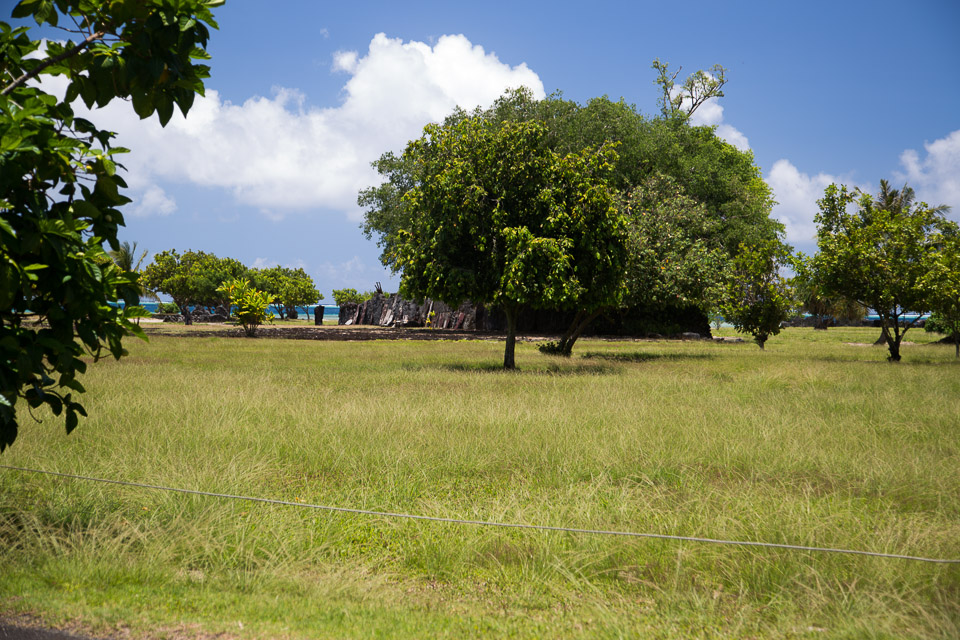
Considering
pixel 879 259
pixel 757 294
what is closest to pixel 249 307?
pixel 757 294

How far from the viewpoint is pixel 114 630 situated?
3.88 m

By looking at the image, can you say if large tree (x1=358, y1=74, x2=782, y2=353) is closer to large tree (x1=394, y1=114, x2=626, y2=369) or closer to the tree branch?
large tree (x1=394, y1=114, x2=626, y2=369)

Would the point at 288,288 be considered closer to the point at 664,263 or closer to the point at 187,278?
the point at 187,278

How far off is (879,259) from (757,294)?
6582mm

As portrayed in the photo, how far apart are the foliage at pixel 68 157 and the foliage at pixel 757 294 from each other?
26710mm

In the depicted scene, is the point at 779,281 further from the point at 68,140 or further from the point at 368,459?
the point at 68,140

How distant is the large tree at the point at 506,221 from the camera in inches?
730

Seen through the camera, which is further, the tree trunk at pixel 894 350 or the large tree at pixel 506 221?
the tree trunk at pixel 894 350

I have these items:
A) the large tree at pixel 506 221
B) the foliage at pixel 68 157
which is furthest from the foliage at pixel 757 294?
the foliage at pixel 68 157

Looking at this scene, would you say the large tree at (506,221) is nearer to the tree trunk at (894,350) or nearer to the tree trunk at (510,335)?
the tree trunk at (510,335)

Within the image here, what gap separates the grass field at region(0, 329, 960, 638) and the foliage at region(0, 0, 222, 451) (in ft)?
4.85

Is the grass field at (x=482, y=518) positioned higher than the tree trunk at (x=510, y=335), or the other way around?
the tree trunk at (x=510, y=335)

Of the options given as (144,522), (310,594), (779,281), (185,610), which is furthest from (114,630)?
(779,281)

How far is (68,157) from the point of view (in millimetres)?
4406
